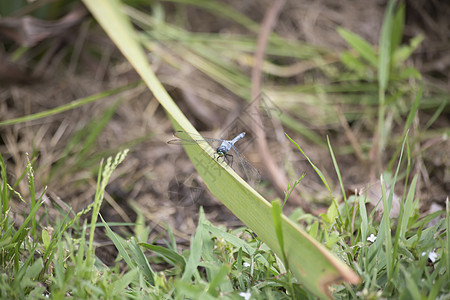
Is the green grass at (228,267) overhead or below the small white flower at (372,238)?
overhead

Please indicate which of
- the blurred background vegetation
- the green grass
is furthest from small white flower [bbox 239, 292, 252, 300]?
the blurred background vegetation

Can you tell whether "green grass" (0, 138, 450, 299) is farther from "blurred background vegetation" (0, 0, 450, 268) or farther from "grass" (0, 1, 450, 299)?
"blurred background vegetation" (0, 0, 450, 268)

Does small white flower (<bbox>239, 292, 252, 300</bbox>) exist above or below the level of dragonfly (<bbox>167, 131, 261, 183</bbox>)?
below

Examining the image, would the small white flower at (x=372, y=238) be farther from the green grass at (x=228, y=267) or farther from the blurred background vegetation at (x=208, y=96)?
the blurred background vegetation at (x=208, y=96)

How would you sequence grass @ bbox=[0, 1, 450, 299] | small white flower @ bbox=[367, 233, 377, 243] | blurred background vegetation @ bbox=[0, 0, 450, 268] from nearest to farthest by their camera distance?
grass @ bbox=[0, 1, 450, 299] < small white flower @ bbox=[367, 233, 377, 243] < blurred background vegetation @ bbox=[0, 0, 450, 268]

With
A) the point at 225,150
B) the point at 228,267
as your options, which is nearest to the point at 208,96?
the point at 225,150

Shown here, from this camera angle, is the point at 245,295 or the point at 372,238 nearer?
the point at 245,295

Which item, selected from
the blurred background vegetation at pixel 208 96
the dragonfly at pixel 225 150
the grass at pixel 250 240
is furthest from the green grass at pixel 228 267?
the blurred background vegetation at pixel 208 96

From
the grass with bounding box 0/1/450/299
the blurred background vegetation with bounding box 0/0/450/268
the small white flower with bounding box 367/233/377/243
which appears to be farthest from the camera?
the blurred background vegetation with bounding box 0/0/450/268

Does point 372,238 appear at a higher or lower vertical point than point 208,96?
lower

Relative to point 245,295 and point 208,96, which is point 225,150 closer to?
point 245,295

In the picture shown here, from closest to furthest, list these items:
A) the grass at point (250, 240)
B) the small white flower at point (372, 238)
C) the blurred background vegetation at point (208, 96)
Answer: the grass at point (250, 240), the small white flower at point (372, 238), the blurred background vegetation at point (208, 96)

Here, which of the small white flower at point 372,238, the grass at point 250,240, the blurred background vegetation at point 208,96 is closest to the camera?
the grass at point 250,240
